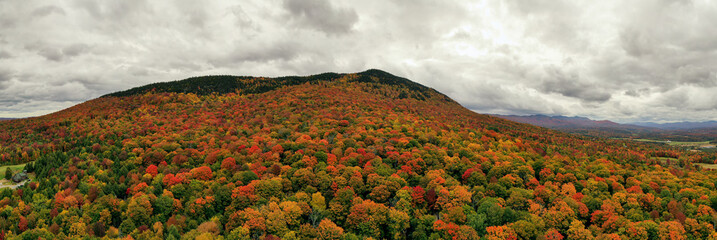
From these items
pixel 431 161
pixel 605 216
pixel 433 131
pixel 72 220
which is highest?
→ pixel 433 131

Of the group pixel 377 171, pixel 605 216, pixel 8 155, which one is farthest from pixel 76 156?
pixel 605 216

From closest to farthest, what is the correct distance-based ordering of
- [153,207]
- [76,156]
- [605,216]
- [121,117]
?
1. [605,216]
2. [153,207]
3. [76,156]
4. [121,117]

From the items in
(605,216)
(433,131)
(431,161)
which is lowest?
(605,216)

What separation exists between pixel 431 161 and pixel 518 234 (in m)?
44.0

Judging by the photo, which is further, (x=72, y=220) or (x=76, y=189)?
(x=76, y=189)

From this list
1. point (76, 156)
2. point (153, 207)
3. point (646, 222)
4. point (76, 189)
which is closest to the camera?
point (646, 222)

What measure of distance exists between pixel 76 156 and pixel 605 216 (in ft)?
651

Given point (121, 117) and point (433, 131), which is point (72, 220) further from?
point (121, 117)

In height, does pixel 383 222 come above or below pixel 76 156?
below

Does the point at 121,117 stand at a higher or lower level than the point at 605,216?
higher

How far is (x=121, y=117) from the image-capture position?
639 ft

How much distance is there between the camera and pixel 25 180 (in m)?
92.9

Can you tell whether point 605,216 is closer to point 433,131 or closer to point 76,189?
point 433,131

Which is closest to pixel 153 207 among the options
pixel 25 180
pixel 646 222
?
pixel 25 180
